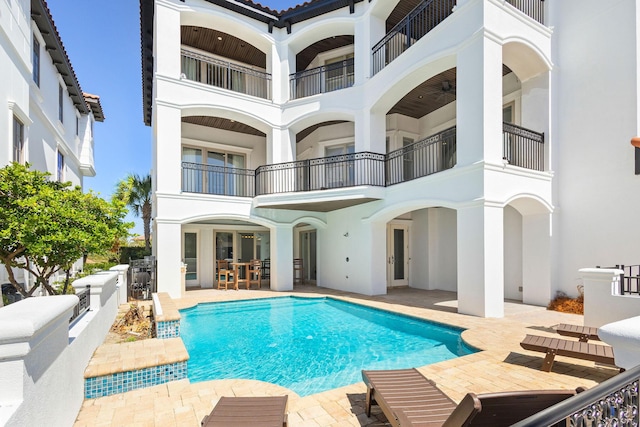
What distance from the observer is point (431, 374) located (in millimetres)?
5113

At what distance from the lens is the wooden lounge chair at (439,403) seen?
2217mm

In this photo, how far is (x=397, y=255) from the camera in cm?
1507

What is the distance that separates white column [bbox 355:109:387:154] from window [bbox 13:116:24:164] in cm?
1045

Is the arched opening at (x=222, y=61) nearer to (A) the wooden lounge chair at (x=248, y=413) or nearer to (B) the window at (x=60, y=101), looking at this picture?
(B) the window at (x=60, y=101)

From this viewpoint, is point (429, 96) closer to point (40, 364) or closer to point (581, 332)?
point (581, 332)

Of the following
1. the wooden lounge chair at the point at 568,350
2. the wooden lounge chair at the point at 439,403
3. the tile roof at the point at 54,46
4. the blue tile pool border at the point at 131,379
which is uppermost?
the tile roof at the point at 54,46

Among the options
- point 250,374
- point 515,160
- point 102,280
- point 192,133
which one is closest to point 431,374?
point 250,374

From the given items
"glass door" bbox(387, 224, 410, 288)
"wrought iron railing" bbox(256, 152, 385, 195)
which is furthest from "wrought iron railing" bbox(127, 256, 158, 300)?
"glass door" bbox(387, 224, 410, 288)

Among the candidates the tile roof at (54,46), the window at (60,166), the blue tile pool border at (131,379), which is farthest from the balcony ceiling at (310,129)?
the blue tile pool border at (131,379)

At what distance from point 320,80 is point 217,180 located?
21.0 ft

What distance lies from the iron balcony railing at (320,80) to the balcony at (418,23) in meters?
1.87

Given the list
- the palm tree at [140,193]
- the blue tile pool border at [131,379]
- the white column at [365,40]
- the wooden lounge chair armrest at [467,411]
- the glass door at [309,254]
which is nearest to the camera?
the wooden lounge chair armrest at [467,411]

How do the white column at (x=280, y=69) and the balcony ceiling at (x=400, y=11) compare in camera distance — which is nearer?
the balcony ceiling at (x=400, y=11)

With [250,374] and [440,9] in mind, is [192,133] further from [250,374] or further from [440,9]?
[250,374]
